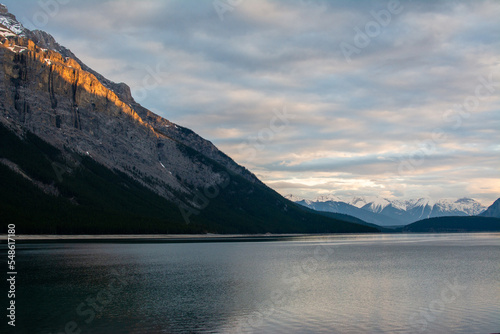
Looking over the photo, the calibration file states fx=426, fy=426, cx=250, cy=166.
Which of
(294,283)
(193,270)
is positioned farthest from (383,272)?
(193,270)

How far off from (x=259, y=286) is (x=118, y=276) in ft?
77.4

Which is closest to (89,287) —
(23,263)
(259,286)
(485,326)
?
(259,286)

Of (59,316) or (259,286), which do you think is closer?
(59,316)

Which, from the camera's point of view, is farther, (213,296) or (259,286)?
(259,286)

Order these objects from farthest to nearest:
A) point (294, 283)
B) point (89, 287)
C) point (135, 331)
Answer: point (294, 283) → point (89, 287) → point (135, 331)

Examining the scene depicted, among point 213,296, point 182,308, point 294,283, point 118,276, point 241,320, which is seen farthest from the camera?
point 118,276

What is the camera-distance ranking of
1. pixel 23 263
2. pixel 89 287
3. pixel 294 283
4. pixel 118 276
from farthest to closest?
pixel 23 263 → pixel 118 276 → pixel 294 283 → pixel 89 287

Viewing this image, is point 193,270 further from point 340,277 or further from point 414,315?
point 414,315

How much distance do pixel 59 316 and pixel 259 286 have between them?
27.1m

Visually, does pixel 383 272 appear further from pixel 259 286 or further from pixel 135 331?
pixel 135 331

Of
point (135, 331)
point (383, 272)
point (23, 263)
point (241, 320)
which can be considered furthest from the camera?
point (23, 263)

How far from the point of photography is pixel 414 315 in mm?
40344

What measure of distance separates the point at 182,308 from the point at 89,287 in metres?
18.3

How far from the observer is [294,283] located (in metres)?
61.1
